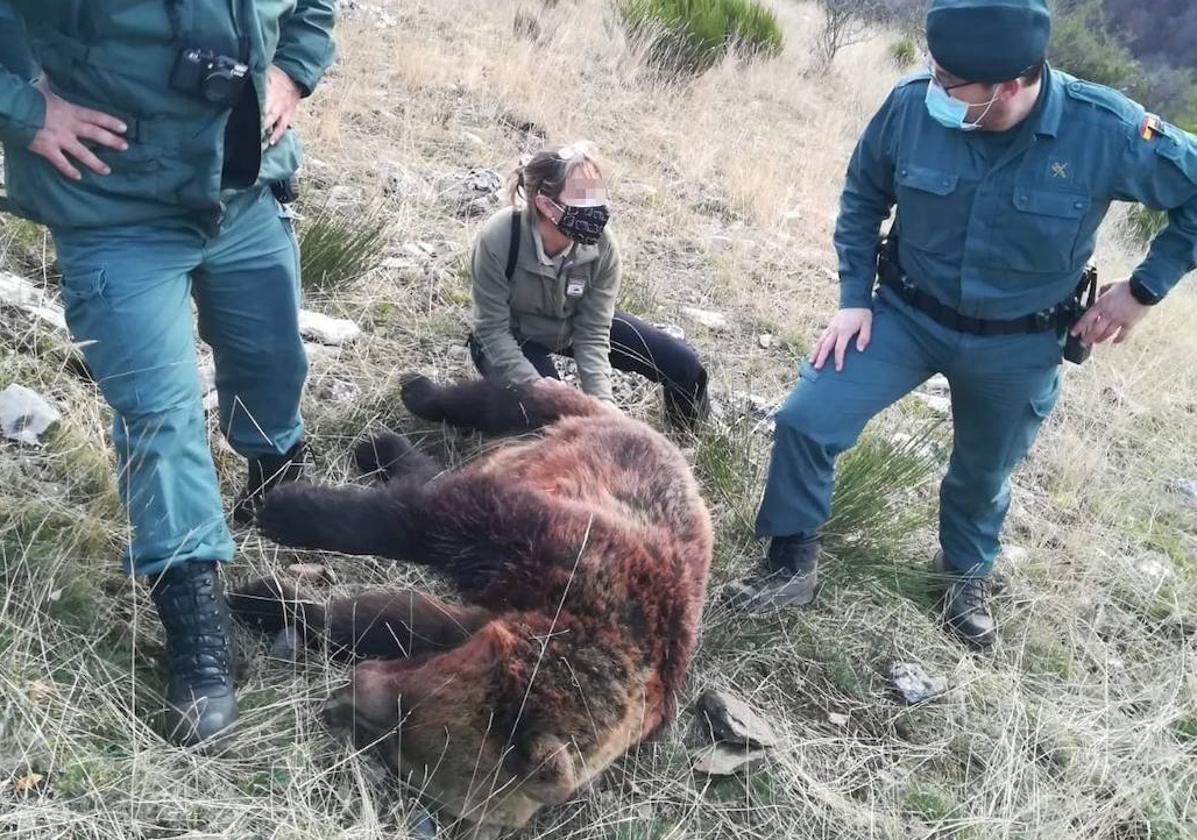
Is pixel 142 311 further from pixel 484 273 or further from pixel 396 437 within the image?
pixel 484 273

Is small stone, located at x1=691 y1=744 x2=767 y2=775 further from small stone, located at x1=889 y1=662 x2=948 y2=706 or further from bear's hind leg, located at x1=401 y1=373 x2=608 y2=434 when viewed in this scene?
bear's hind leg, located at x1=401 y1=373 x2=608 y2=434

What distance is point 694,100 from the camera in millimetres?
11359

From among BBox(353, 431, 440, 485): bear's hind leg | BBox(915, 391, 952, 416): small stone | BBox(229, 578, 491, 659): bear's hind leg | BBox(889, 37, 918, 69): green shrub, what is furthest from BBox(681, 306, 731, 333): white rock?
BBox(889, 37, 918, 69): green shrub

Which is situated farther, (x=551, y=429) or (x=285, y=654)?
Result: (x=551, y=429)

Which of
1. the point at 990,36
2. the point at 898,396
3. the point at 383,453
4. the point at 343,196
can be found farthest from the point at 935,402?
the point at 343,196

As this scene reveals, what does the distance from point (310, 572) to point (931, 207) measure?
257 cm

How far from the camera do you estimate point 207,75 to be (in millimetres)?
2666

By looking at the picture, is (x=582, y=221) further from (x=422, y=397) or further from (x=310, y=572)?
(x=310, y=572)

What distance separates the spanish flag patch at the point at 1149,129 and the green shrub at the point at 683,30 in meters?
8.44

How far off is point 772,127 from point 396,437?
8928mm

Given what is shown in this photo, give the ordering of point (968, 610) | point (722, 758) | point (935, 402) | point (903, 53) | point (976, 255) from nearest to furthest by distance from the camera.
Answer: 1. point (722, 758)
2. point (976, 255)
3. point (968, 610)
4. point (935, 402)
5. point (903, 53)

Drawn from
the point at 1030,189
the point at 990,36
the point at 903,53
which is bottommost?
the point at 903,53

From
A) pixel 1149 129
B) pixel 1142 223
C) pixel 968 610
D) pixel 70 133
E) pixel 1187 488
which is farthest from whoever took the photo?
pixel 1142 223

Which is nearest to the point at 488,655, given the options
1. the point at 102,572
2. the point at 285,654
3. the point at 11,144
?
the point at 285,654
